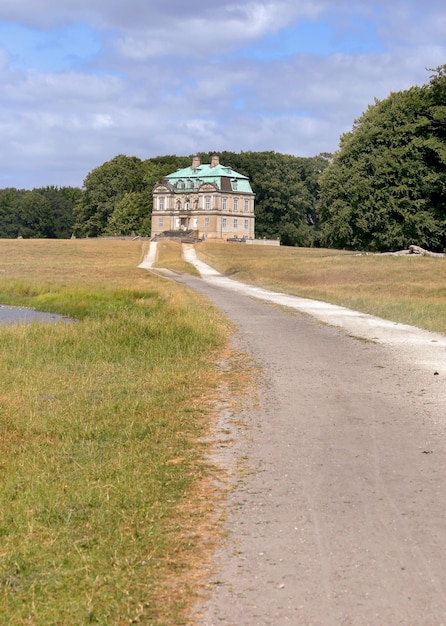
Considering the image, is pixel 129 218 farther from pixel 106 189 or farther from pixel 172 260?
pixel 172 260

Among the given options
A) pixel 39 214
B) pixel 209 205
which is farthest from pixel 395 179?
pixel 39 214

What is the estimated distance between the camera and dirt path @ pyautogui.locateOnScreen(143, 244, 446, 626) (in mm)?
4996

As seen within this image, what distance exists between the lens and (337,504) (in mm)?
6875

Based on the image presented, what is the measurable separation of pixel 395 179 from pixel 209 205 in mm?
62933

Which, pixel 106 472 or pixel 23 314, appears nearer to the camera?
pixel 106 472

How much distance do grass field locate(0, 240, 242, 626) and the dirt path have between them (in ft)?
1.21

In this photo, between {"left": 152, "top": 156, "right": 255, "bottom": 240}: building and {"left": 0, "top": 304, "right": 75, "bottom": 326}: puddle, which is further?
{"left": 152, "top": 156, "right": 255, "bottom": 240}: building

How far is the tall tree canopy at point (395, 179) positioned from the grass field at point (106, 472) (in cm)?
5195

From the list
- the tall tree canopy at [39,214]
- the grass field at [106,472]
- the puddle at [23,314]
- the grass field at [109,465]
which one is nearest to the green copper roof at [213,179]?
the tall tree canopy at [39,214]

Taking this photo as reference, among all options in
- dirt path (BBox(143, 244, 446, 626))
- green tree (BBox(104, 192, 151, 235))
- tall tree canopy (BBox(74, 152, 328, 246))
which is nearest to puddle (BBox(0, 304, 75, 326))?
dirt path (BBox(143, 244, 446, 626))

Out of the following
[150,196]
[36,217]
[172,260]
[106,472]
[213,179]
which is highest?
[213,179]

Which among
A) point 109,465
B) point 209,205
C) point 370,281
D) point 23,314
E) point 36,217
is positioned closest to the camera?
point 109,465

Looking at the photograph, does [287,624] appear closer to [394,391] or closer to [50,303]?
[394,391]

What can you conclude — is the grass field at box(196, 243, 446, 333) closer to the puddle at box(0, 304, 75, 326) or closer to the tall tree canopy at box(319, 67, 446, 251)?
the tall tree canopy at box(319, 67, 446, 251)
